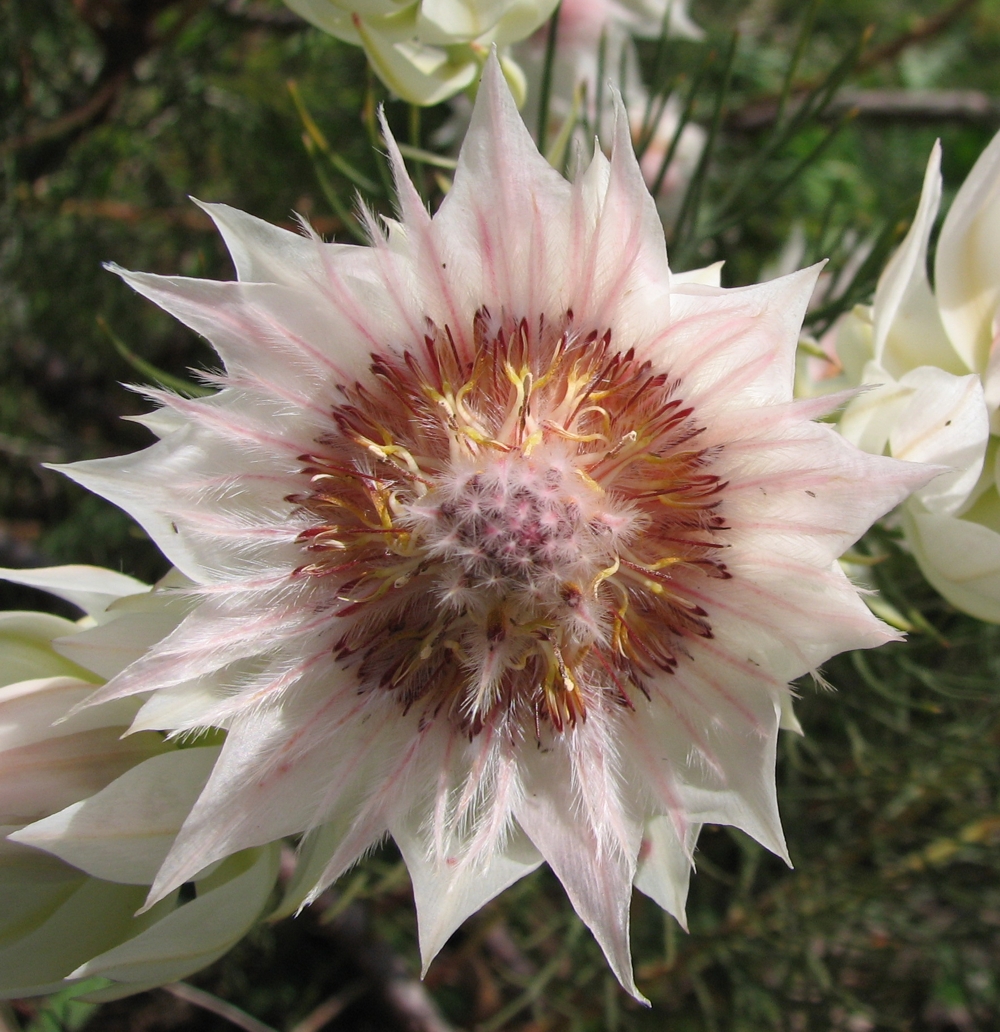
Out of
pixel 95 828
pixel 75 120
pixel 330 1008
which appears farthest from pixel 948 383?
pixel 75 120

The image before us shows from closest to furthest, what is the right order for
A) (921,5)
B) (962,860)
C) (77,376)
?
(962,860) < (77,376) < (921,5)

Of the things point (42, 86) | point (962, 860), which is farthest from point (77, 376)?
point (962, 860)

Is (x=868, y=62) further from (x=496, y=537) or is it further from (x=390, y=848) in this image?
(x=390, y=848)

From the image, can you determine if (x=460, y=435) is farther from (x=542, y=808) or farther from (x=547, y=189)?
(x=542, y=808)

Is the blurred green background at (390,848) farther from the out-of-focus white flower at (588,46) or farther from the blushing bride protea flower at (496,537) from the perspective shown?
the blushing bride protea flower at (496,537)

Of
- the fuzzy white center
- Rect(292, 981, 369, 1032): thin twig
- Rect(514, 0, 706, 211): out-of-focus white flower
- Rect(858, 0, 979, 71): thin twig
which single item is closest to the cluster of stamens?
the fuzzy white center

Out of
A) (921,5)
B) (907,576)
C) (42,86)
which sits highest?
(42,86)

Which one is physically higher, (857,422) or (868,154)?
(868,154)
